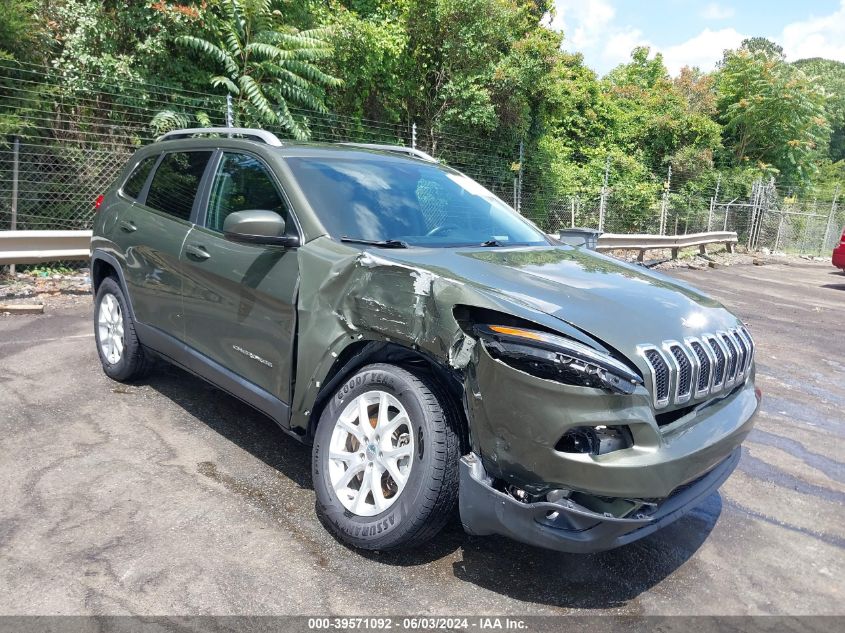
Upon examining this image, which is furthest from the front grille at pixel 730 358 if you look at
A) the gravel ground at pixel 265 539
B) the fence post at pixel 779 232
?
the fence post at pixel 779 232

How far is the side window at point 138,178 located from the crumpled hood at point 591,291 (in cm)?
252

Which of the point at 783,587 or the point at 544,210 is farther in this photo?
the point at 544,210

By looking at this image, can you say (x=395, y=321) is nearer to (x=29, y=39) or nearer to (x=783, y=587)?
(x=783, y=587)

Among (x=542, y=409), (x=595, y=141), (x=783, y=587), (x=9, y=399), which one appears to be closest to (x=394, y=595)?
(x=542, y=409)

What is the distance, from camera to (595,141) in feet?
80.5

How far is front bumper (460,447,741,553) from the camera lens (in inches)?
91.9

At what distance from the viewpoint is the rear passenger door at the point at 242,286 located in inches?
127

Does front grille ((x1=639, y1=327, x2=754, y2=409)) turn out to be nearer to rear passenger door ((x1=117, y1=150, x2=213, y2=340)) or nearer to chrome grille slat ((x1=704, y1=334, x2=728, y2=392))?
chrome grille slat ((x1=704, y1=334, x2=728, y2=392))

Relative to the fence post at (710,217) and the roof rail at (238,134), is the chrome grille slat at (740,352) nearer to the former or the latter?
the roof rail at (238,134)

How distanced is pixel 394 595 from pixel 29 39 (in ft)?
31.5

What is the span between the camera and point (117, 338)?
15.6ft

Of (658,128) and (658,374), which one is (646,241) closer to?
(658,128)

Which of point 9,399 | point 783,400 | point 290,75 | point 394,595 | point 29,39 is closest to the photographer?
point 394,595

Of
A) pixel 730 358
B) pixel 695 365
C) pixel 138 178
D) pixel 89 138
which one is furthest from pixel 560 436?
pixel 89 138
